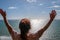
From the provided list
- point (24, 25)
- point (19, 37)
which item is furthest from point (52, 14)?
point (19, 37)

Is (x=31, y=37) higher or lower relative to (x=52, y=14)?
lower

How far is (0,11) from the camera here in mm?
3223

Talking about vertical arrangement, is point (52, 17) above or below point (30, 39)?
above

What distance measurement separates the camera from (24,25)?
3.15 metres

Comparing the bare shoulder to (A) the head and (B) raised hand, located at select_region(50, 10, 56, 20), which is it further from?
(B) raised hand, located at select_region(50, 10, 56, 20)

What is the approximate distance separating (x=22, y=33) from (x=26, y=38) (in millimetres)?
85

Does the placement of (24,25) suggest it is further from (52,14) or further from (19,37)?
(52,14)

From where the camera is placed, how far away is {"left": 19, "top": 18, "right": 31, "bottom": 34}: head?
3.14 metres

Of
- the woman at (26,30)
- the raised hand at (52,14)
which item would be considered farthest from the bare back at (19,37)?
the raised hand at (52,14)

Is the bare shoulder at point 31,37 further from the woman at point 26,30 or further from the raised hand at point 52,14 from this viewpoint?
the raised hand at point 52,14

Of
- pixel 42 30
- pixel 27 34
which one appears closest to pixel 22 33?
pixel 27 34

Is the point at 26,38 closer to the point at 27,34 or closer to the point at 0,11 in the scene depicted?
the point at 27,34

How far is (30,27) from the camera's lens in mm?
3172

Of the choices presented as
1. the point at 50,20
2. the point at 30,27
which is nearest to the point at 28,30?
the point at 30,27
